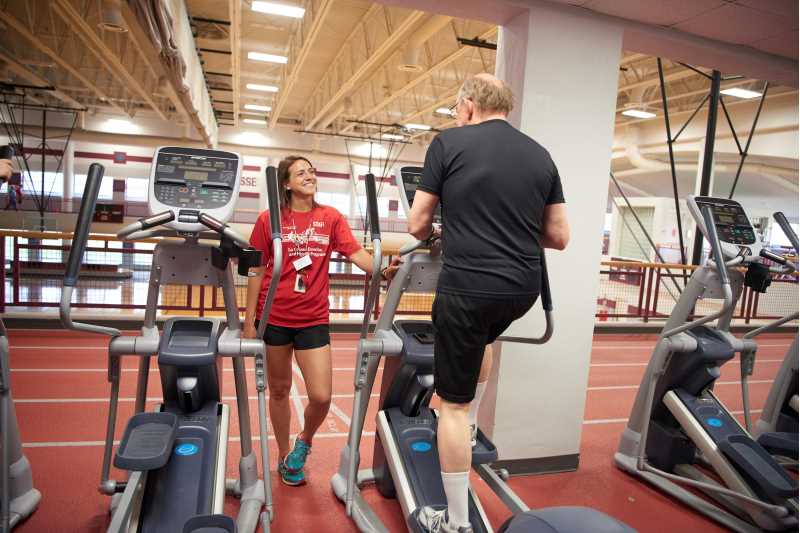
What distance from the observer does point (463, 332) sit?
6.45ft

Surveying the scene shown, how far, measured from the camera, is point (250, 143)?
20.4 m

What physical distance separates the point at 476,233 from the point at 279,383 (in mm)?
1380

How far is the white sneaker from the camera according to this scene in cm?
213

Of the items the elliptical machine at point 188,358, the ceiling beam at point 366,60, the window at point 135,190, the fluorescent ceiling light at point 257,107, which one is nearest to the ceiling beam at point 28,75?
the window at point 135,190

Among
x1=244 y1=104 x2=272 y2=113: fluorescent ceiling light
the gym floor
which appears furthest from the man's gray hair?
x1=244 y1=104 x2=272 y2=113: fluorescent ceiling light

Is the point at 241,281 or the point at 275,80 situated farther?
the point at 275,80

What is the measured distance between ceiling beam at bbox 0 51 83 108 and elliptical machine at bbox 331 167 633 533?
11557 millimetres

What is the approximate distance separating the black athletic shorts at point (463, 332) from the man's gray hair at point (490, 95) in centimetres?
70

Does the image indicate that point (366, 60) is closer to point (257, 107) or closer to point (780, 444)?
point (780, 444)

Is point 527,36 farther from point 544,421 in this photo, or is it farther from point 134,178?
point 134,178

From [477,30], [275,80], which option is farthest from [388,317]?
[275,80]

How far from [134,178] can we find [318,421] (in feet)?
67.4

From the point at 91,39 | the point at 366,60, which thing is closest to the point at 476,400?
the point at 366,60

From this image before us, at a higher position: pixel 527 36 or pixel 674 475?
pixel 527 36
